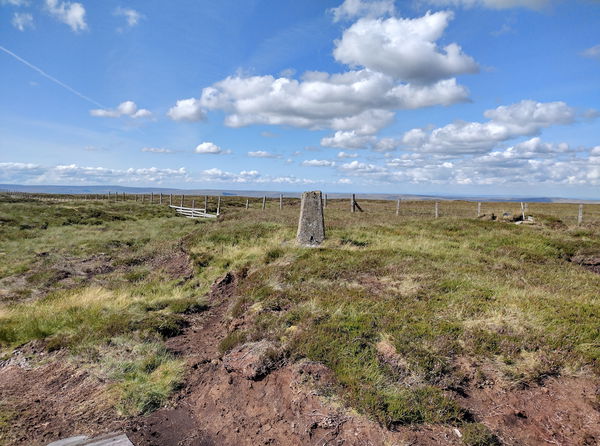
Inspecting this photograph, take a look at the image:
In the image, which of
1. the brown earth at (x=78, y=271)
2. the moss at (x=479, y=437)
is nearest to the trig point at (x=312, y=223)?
the brown earth at (x=78, y=271)

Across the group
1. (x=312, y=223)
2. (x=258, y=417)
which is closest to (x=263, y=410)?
(x=258, y=417)

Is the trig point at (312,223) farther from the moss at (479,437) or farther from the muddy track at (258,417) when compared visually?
the moss at (479,437)

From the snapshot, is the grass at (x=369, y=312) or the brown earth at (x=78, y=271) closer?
the grass at (x=369, y=312)

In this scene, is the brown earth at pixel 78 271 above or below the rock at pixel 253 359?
below

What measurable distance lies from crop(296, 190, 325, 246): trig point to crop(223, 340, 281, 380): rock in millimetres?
7720

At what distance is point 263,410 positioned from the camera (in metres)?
5.61

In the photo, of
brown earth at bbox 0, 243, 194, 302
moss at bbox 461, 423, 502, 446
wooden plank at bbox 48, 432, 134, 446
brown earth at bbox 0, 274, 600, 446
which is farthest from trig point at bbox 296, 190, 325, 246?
moss at bbox 461, 423, 502, 446

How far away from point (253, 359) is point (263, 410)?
1.09 metres

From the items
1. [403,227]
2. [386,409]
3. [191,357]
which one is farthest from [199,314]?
→ [403,227]

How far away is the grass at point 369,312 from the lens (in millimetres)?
5617

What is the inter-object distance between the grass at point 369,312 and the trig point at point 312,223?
20.8 inches

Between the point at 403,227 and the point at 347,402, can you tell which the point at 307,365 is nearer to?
the point at 347,402

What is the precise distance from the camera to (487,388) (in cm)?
538

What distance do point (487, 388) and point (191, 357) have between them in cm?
546
